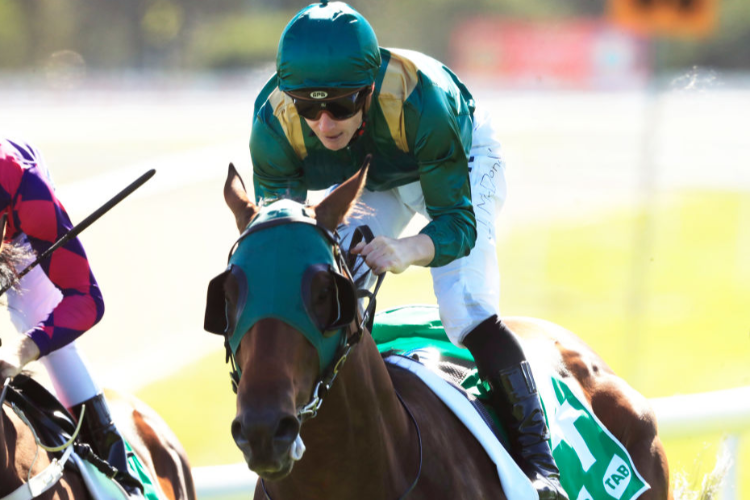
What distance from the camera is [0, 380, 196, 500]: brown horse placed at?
2.72m

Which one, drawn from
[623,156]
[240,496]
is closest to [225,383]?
[240,496]

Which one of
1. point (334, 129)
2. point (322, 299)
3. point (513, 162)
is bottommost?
point (513, 162)

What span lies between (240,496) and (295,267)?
230 centimetres

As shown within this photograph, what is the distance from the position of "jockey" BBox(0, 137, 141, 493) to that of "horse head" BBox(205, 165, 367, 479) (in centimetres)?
A: 78

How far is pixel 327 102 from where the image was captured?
2.69 meters

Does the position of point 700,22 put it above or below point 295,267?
below

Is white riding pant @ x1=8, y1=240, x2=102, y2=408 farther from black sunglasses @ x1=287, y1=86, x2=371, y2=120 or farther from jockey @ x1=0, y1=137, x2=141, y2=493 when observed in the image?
black sunglasses @ x1=287, y1=86, x2=371, y2=120

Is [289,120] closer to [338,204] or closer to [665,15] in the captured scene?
[338,204]

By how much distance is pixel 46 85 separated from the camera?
26.2 metres

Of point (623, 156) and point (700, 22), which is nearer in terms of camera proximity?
point (700, 22)

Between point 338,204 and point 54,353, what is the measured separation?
55.8 inches

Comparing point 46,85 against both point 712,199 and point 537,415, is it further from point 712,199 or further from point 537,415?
point 537,415

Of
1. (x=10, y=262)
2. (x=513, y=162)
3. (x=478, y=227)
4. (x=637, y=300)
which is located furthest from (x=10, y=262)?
(x=513, y=162)

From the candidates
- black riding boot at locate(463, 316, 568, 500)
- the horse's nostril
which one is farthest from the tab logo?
the horse's nostril
